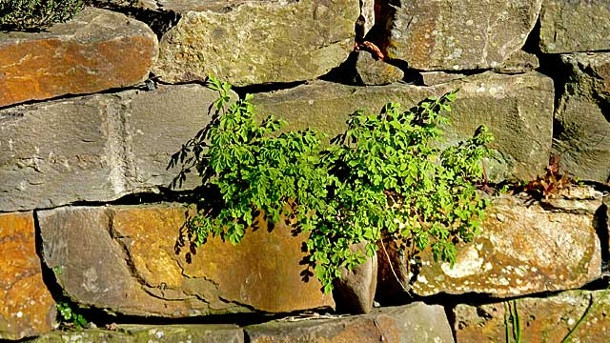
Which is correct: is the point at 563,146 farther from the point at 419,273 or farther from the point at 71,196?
the point at 71,196

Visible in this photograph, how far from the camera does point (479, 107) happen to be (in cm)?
390

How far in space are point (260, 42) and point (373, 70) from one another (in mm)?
497

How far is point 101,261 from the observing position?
3.62 meters

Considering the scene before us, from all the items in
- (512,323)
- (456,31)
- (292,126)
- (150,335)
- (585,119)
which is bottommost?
(150,335)

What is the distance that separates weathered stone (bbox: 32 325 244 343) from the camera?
362 cm

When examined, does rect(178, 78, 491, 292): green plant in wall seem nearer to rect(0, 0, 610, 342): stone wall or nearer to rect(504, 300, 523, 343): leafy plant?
rect(0, 0, 610, 342): stone wall

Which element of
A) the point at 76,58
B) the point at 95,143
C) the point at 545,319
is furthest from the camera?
the point at 545,319

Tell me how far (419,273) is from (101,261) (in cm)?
130

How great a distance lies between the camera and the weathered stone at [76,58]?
3287 mm

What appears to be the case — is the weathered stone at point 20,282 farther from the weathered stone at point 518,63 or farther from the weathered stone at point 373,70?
the weathered stone at point 518,63

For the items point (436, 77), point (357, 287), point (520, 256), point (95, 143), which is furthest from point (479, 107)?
point (95, 143)

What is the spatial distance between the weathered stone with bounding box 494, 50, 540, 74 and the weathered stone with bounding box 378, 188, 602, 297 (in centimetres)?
54

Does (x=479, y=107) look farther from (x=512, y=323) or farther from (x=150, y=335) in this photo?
(x=150, y=335)

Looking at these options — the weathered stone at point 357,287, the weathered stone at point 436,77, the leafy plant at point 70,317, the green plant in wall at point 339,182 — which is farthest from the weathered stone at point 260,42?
the leafy plant at point 70,317
